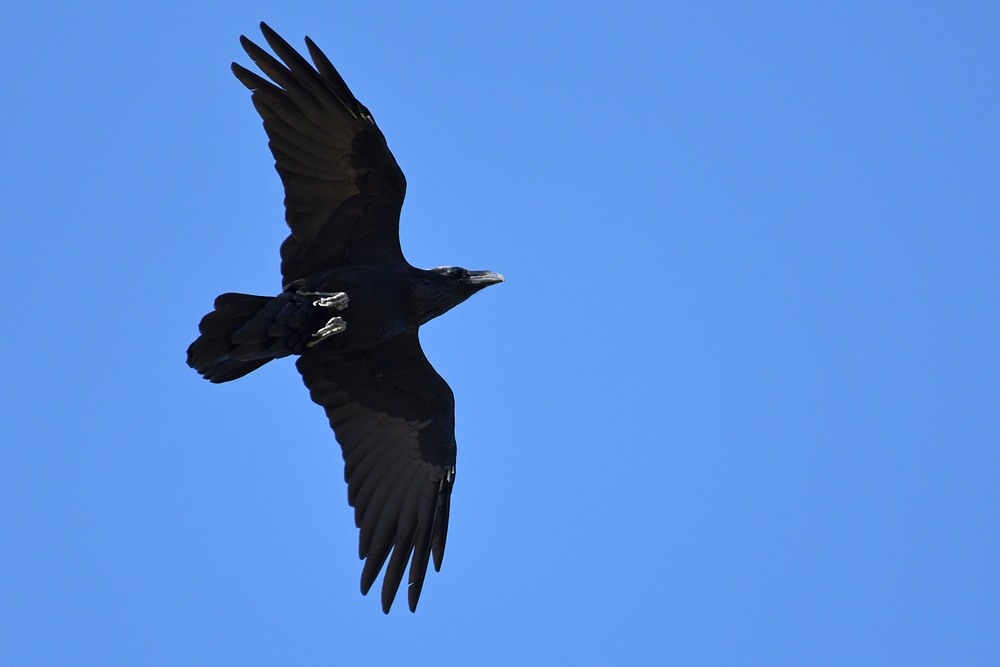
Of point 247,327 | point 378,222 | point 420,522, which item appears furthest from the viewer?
point 420,522

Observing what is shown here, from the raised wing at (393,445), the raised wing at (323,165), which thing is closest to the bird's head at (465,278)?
the raised wing at (323,165)

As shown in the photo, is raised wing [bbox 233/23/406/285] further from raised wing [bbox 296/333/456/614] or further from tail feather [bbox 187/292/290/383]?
raised wing [bbox 296/333/456/614]

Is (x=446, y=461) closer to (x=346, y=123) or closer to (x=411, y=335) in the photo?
(x=411, y=335)

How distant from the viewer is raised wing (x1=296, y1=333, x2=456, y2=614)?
11680 mm

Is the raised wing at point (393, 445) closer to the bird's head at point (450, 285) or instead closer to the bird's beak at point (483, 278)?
the bird's head at point (450, 285)

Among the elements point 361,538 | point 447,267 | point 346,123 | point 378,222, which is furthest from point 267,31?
point 361,538

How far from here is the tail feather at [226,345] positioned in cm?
1026

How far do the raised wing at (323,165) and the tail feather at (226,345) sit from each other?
2.38 ft

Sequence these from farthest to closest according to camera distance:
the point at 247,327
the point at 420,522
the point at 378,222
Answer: the point at 420,522 < the point at 378,222 < the point at 247,327

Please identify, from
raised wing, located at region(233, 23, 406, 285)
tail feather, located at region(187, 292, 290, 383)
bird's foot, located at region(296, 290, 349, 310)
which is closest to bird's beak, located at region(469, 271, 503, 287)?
raised wing, located at region(233, 23, 406, 285)

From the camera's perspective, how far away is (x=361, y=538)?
460 inches

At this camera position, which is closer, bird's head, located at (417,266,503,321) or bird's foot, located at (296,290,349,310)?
bird's foot, located at (296,290,349,310)

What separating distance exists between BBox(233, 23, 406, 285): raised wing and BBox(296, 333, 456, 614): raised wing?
110 cm

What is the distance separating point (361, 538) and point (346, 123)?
13.9ft
